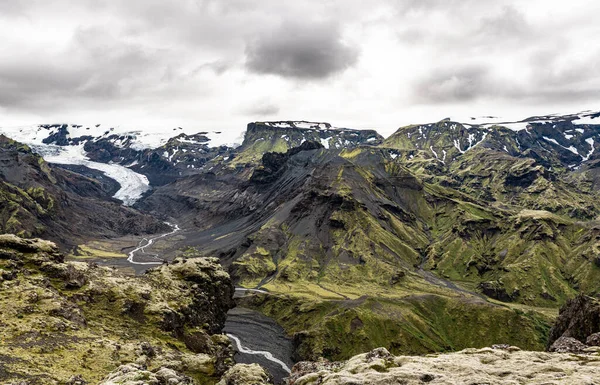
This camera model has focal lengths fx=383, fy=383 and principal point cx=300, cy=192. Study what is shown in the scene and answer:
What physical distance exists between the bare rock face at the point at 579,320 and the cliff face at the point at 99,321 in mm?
83074

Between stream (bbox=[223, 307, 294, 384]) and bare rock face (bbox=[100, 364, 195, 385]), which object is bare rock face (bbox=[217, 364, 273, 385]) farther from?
stream (bbox=[223, 307, 294, 384])

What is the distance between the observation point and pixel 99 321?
77.8 metres

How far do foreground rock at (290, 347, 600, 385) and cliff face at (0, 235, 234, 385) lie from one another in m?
23.3

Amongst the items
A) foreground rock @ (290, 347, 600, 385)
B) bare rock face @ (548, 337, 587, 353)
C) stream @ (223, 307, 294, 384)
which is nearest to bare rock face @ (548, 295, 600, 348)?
bare rock face @ (548, 337, 587, 353)

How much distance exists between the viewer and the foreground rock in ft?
131

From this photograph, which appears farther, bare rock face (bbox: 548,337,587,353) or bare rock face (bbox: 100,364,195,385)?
bare rock face (bbox: 548,337,587,353)

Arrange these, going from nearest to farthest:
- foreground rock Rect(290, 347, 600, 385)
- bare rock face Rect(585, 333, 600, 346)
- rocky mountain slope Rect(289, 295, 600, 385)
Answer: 1. foreground rock Rect(290, 347, 600, 385)
2. rocky mountain slope Rect(289, 295, 600, 385)
3. bare rock face Rect(585, 333, 600, 346)

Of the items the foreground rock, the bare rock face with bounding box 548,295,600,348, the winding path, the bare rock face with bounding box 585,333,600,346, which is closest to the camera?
the foreground rock

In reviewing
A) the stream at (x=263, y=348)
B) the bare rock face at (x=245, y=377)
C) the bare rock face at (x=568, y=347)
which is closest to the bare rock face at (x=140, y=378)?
the bare rock face at (x=245, y=377)

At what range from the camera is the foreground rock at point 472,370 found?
39834mm

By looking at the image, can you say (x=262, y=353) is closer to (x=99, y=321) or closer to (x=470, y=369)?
(x=99, y=321)

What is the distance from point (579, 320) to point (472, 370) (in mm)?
74044

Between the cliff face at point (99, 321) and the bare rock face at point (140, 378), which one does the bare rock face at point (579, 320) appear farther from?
the cliff face at point (99, 321)

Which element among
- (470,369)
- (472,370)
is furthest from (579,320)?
(472,370)
